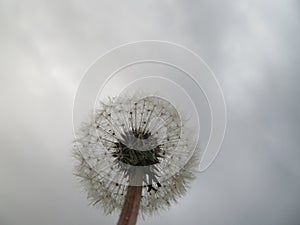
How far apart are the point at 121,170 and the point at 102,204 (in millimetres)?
1162

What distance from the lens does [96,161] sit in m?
8.95

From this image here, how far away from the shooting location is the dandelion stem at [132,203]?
777cm

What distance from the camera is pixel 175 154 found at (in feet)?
29.5

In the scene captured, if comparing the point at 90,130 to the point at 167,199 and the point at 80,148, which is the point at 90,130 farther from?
the point at 167,199

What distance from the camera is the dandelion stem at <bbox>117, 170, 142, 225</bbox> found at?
25.5 ft

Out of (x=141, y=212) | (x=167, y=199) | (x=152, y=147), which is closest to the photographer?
(x=152, y=147)

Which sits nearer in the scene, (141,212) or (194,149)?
(194,149)

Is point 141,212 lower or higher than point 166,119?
lower

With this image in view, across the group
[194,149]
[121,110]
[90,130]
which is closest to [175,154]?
[194,149]

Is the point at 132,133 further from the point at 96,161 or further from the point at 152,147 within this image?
the point at 96,161

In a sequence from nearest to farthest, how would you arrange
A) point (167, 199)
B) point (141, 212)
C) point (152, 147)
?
point (152, 147) < point (167, 199) < point (141, 212)

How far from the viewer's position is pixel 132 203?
7941 mm

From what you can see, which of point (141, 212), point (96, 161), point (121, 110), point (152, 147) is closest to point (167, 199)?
point (141, 212)

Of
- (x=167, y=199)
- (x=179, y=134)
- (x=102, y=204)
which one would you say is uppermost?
(x=179, y=134)
